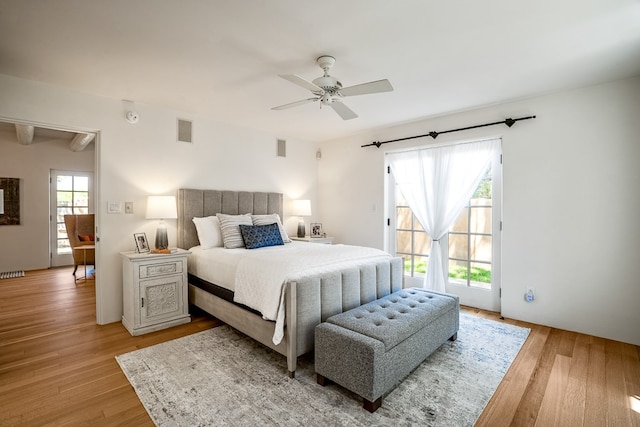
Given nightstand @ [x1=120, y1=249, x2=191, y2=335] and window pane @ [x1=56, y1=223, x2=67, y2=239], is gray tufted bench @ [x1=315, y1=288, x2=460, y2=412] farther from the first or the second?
window pane @ [x1=56, y1=223, x2=67, y2=239]

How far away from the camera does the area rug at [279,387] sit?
1.87 m

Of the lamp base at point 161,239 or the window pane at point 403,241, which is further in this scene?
the window pane at point 403,241

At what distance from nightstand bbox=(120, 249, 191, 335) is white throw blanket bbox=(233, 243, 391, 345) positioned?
966 millimetres

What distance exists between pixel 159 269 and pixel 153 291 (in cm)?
23

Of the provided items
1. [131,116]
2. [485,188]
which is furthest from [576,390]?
[131,116]

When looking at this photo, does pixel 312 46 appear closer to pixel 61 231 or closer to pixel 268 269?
pixel 268 269

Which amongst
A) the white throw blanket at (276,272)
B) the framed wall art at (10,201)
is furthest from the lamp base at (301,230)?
the framed wall art at (10,201)

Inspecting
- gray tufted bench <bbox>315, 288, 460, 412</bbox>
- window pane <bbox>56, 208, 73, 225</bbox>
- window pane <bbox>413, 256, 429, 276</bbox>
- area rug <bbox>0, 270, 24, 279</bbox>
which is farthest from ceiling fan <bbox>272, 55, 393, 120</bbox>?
window pane <bbox>56, 208, 73, 225</bbox>

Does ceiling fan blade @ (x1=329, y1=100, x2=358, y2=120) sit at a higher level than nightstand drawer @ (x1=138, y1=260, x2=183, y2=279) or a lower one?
higher

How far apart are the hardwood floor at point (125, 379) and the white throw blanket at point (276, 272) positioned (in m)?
0.95

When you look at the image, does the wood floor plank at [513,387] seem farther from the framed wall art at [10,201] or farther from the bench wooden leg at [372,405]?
the framed wall art at [10,201]

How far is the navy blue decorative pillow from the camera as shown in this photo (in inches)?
141

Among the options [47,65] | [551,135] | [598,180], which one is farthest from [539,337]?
[47,65]

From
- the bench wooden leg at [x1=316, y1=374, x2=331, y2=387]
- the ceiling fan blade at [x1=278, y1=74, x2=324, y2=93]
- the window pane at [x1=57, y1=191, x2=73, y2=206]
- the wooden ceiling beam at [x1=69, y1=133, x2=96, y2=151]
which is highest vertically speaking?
the wooden ceiling beam at [x1=69, y1=133, x2=96, y2=151]
